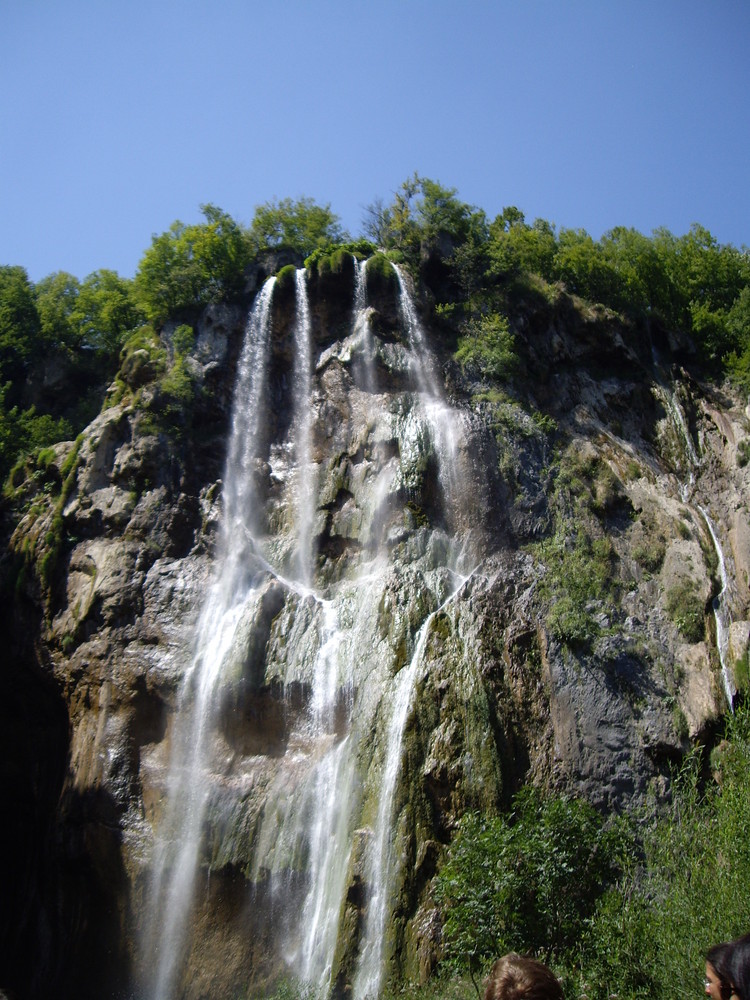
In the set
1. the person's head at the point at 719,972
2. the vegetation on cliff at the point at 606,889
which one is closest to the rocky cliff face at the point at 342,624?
the vegetation on cliff at the point at 606,889

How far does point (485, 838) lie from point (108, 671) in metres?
10.6

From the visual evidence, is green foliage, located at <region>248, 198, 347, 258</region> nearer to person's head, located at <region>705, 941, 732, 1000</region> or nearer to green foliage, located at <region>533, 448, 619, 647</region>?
green foliage, located at <region>533, 448, 619, 647</region>

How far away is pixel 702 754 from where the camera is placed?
48.9ft

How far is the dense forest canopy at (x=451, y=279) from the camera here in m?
26.0

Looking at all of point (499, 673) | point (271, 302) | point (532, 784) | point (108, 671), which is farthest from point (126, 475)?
point (532, 784)

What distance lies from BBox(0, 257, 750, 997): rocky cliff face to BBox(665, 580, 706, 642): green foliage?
55mm

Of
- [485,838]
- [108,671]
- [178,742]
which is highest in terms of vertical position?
[108,671]

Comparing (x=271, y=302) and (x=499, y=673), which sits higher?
(x=271, y=302)

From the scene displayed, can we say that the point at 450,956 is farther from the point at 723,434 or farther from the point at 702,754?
the point at 723,434

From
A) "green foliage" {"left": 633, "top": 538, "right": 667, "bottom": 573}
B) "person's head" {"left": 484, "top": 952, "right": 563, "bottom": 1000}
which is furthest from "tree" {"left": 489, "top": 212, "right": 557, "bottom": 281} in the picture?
"person's head" {"left": 484, "top": 952, "right": 563, "bottom": 1000}

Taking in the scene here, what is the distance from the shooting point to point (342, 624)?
1814 cm

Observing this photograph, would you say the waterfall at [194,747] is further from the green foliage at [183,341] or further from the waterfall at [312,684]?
the green foliage at [183,341]

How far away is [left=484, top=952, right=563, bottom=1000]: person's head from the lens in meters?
3.60

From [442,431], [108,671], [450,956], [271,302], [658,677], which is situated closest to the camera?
[450,956]
